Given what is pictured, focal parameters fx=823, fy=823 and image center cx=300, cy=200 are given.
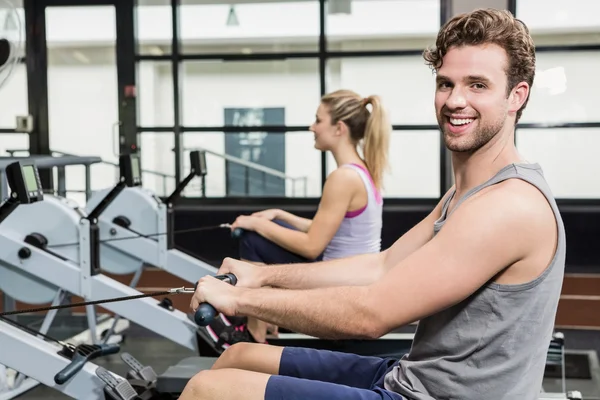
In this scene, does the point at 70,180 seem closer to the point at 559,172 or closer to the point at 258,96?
the point at 258,96

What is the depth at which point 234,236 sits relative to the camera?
3.33 m

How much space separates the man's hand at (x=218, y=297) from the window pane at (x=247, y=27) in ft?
15.4

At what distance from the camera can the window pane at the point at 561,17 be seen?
18.5ft

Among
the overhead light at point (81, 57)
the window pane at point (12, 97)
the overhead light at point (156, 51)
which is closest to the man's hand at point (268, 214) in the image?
the overhead light at point (156, 51)

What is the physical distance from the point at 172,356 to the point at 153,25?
10.2 ft

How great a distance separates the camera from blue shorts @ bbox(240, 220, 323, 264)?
10.7 feet

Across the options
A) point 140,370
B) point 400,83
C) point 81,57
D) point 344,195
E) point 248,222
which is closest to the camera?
point 140,370

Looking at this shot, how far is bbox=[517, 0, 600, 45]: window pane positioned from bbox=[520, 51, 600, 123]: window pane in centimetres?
17

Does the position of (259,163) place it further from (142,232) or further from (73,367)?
(73,367)

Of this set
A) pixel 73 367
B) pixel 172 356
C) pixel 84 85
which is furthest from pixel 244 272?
pixel 84 85

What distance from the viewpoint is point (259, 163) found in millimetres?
6176

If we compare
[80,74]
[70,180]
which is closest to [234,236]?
[80,74]

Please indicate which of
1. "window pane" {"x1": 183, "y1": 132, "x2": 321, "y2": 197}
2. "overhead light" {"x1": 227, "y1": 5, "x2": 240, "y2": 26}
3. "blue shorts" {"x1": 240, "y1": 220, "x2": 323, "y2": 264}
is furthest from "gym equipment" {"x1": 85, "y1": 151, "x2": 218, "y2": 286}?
"overhead light" {"x1": 227, "y1": 5, "x2": 240, "y2": 26}

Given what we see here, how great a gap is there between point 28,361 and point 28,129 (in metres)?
4.01
